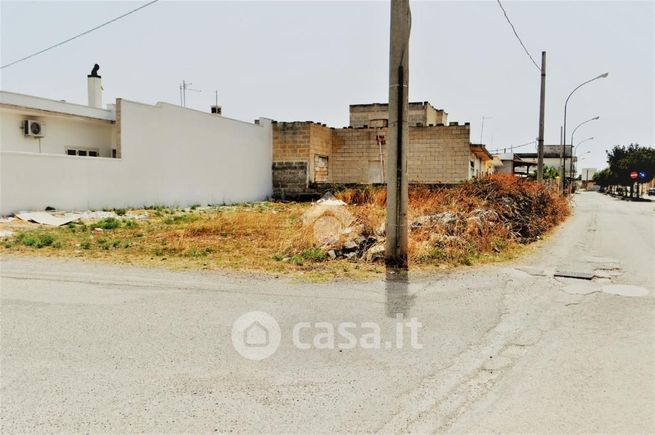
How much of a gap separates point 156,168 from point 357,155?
458 inches

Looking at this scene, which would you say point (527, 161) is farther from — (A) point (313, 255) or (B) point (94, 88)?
(A) point (313, 255)

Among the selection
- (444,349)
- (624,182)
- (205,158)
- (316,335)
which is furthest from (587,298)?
(624,182)

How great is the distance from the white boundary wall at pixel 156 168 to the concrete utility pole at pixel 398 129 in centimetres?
1254

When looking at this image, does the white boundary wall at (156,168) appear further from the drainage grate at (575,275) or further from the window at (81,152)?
the drainage grate at (575,275)

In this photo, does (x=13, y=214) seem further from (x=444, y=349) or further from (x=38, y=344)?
(x=444, y=349)

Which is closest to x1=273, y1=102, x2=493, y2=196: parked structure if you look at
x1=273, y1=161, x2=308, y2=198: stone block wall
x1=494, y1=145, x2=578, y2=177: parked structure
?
x1=273, y1=161, x2=308, y2=198: stone block wall

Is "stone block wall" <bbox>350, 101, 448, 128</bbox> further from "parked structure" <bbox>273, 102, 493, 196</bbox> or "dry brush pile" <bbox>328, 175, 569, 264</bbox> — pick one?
"dry brush pile" <bbox>328, 175, 569, 264</bbox>

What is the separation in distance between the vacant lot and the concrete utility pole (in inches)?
24.0

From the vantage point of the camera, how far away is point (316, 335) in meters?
4.69

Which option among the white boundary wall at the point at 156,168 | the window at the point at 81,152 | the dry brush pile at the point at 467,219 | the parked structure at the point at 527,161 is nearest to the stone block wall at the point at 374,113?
the parked structure at the point at 527,161

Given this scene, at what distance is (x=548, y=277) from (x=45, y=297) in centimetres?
714

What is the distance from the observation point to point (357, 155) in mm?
27109

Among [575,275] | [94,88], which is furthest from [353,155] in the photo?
[575,275]

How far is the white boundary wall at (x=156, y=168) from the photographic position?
597 inches
